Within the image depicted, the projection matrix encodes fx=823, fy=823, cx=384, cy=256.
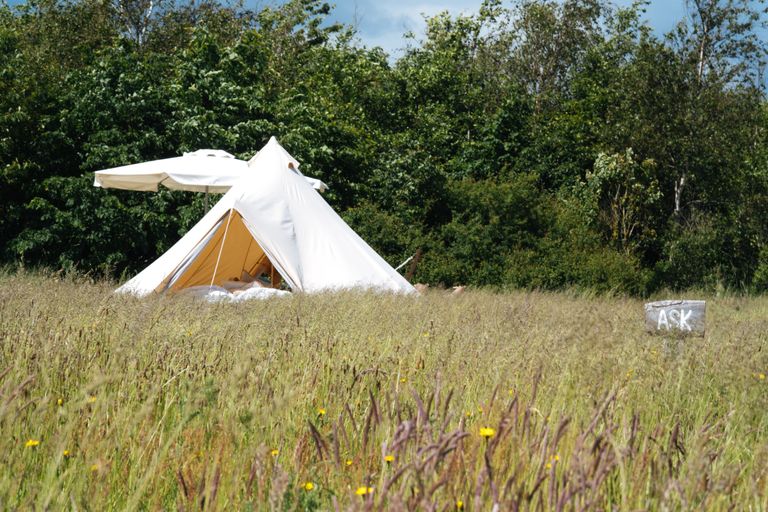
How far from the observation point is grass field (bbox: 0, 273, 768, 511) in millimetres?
1605

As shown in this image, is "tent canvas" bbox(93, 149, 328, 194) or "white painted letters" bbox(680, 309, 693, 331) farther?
"tent canvas" bbox(93, 149, 328, 194)

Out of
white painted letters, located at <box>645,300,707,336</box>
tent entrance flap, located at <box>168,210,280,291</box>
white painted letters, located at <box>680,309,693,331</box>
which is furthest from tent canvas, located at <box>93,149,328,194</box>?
white painted letters, located at <box>680,309,693,331</box>

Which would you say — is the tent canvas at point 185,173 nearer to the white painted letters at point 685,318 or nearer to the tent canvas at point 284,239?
the tent canvas at point 284,239

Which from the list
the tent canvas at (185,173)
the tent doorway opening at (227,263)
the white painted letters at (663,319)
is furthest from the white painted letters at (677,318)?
the tent canvas at (185,173)

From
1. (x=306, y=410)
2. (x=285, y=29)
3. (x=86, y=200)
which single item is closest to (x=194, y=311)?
(x=306, y=410)

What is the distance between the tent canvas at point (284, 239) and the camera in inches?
346

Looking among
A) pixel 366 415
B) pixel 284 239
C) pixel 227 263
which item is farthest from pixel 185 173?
pixel 366 415

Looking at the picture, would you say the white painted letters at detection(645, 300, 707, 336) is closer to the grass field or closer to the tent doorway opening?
the grass field

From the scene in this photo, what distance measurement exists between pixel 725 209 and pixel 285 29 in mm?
12578

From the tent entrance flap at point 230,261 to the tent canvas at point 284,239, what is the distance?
47 millimetres

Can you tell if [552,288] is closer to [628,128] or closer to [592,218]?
[592,218]

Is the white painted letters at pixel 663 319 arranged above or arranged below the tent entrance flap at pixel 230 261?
above

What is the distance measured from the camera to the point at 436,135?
18.2 m

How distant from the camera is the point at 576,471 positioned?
1.53 metres
